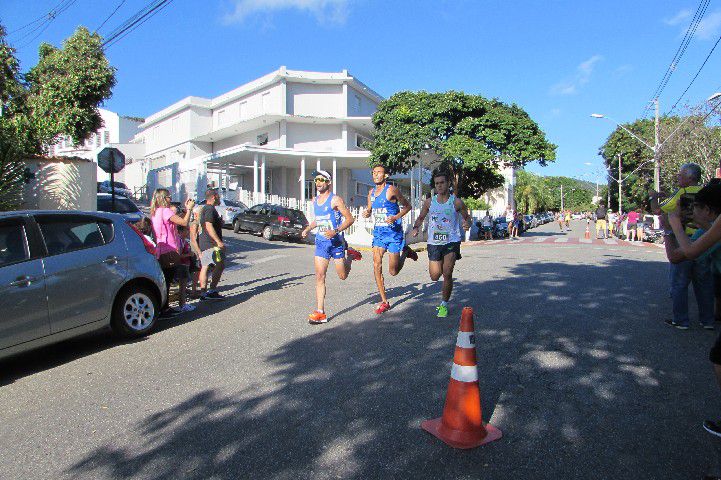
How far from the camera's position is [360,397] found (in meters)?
3.92

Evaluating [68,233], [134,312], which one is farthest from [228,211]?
[68,233]

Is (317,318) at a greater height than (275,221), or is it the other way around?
(275,221)

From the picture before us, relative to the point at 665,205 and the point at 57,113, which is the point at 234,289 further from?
the point at 57,113

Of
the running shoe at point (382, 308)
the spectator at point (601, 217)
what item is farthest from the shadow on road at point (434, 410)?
the spectator at point (601, 217)

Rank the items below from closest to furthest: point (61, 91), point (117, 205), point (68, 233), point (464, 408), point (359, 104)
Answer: point (464, 408) → point (68, 233) → point (117, 205) → point (61, 91) → point (359, 104)

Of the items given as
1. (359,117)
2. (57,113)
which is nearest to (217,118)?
(359,117)

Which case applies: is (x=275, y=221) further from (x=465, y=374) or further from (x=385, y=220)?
(x=465, y=374)

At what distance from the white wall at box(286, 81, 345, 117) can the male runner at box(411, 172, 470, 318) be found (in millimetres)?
27542

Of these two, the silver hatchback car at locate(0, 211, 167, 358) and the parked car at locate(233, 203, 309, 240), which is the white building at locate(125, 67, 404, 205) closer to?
the parked car at locate(233, 203, 309, 240)

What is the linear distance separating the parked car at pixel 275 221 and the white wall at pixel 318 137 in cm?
1201

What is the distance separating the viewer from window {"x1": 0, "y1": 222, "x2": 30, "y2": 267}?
4895 mm

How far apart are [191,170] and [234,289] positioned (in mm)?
24038

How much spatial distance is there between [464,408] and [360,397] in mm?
1003

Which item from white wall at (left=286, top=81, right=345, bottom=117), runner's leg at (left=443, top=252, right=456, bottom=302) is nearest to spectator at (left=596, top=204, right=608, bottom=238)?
white wall at (left=286, top=81, right=345, bottom=117)
